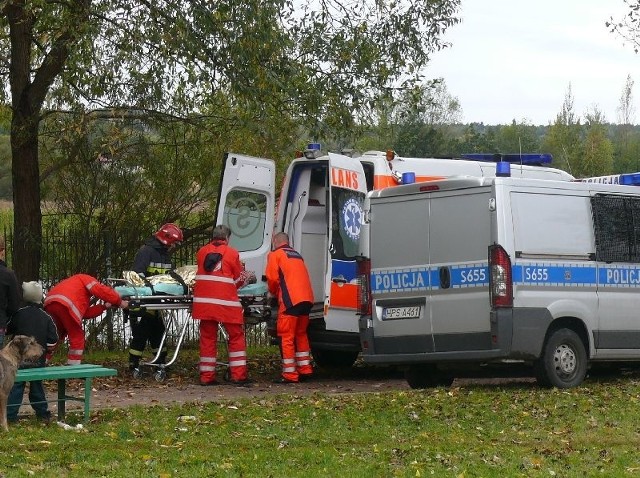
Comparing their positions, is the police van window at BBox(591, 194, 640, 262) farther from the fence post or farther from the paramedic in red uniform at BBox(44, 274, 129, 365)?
the fence post

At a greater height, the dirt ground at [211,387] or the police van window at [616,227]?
the police van window at [616,227]

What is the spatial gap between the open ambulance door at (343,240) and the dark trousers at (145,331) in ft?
6.81

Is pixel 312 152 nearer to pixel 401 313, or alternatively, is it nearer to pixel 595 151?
pixel 401 313

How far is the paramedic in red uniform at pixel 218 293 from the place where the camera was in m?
14.1

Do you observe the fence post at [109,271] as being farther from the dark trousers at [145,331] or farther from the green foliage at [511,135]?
the green foliage at [511,135]

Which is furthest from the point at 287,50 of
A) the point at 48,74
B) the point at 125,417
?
the point at 125,417

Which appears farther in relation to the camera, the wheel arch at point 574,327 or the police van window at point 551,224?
the wheel arch at point 574,327

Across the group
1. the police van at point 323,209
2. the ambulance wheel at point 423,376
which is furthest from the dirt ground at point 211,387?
the police van at point 323,209

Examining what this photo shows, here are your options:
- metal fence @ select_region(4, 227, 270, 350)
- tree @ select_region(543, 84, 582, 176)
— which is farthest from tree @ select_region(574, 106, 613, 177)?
metal fence @ select_region(4, 227, 270, 350)

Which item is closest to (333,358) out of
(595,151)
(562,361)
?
(562,361)

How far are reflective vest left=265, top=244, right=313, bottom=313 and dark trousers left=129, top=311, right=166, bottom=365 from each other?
1526mm

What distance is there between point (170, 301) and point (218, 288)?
555 millimetres

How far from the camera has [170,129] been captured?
18266mm

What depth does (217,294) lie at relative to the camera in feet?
46.5
